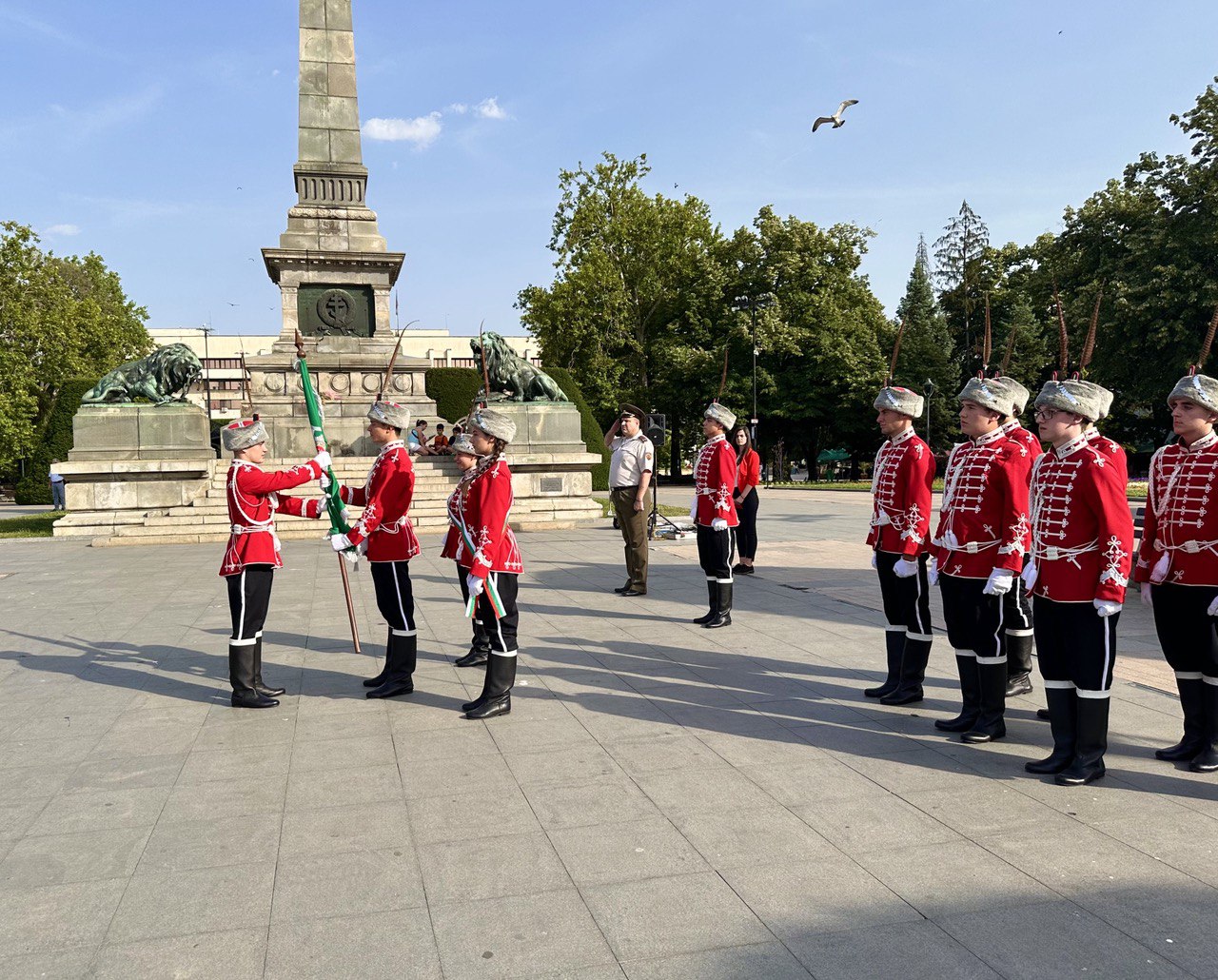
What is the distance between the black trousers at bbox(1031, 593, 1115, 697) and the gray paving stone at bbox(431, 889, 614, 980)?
282 cm

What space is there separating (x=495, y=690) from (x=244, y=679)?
68.4 inches

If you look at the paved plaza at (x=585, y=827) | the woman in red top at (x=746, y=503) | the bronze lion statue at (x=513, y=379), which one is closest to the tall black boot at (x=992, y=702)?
the paved plaza at (x=585, y=827)

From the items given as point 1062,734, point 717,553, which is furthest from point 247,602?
point 1062,734

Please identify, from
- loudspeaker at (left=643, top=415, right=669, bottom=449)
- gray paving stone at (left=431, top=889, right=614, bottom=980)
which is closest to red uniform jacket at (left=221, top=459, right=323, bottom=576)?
gray paving stone at (left=431, top=889, right=614, bottom=980)

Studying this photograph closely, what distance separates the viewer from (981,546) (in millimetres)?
5332

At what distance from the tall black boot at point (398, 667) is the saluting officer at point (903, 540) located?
311 cm

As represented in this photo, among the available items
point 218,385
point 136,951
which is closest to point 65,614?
point 136,951

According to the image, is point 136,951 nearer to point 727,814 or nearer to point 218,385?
point 727,814

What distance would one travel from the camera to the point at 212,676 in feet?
23.3

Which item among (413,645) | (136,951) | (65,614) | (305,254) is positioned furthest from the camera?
(305,254)

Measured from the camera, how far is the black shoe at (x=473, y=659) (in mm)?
7367

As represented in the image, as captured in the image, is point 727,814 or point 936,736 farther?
point 936,736

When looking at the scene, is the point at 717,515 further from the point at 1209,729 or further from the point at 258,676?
the point at 1209,729

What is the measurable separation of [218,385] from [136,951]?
9106 centimetres
